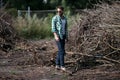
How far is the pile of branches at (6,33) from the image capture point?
1698cm

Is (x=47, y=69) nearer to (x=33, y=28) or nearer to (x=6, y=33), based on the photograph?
(x=6, y=33)

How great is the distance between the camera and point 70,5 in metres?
38.0

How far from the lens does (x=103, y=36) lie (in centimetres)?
1266

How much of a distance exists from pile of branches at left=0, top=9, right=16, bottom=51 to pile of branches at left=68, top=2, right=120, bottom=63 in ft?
13.6

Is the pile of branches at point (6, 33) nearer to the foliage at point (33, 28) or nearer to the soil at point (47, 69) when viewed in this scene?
the soil at point (47, 69)

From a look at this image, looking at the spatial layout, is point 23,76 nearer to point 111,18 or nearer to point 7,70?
point 7,70

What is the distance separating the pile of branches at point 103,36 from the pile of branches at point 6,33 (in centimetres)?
415

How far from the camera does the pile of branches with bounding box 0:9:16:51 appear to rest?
17.0 m

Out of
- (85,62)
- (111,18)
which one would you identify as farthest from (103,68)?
(111,18)

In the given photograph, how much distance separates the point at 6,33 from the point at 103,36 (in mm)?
6095

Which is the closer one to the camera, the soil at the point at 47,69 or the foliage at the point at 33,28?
the soil at the point at 47,69

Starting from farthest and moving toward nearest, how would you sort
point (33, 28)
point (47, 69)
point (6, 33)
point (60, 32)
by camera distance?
point (33, 28) → point (6, 33) → point (47, 69) → point (60, 32)

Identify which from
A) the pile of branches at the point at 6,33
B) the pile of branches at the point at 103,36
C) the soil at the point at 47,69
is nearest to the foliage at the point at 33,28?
the pile of branches at the point at 6,33

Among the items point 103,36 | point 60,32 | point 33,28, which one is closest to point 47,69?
point 60,32
